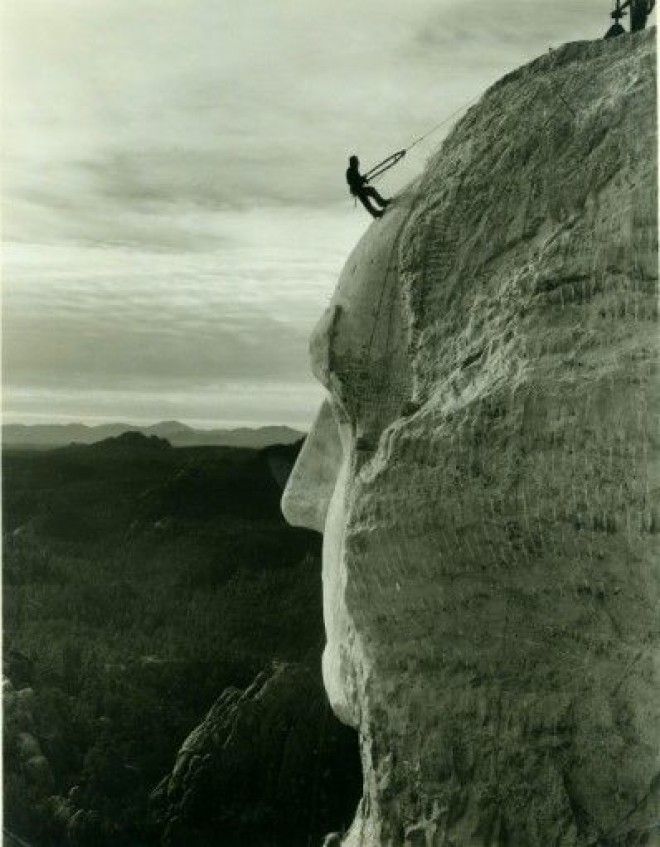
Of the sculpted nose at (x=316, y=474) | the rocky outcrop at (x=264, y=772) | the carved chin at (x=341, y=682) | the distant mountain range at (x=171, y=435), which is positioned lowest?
the rocky outcrop at (x=264, y=772)

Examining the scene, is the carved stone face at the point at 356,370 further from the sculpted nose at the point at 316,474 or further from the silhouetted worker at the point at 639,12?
the silhouetted worker at the point at 639,12

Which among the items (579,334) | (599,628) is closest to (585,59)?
(579,334)

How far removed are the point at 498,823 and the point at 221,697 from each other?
213 centimetres

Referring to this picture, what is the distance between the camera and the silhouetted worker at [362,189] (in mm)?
4594

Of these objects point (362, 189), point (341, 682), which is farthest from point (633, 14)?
point (341, 682)

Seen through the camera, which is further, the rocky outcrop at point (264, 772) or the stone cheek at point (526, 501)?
the rocky outcrop at point (264, 772)

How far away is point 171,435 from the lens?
613 centimetres

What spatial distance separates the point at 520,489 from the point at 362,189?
1280mm

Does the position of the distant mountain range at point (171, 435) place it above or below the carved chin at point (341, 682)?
above

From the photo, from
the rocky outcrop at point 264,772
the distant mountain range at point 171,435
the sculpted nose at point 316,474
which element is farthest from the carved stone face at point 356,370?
the distant mountain range at point 171,435

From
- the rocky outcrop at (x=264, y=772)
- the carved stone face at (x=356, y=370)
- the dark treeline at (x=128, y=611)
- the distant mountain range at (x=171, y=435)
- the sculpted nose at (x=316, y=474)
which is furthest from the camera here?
the distant mountain range at (x=171, y=435)

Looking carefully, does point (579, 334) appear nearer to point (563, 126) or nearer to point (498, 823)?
point (563, 126)

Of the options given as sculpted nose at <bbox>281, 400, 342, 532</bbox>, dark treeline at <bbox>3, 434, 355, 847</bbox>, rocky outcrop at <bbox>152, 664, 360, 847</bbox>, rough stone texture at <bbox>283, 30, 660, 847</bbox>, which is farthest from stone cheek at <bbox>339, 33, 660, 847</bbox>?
dark treeline at <bbox>3, 434, 355, 847</bbox>

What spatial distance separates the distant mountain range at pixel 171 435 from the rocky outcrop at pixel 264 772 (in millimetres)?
1033
